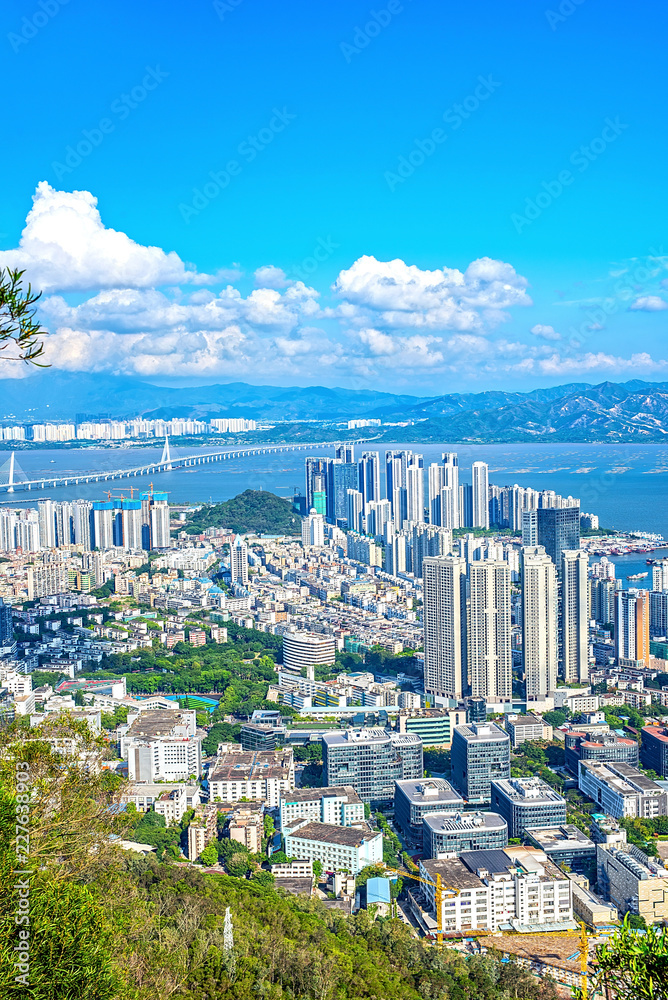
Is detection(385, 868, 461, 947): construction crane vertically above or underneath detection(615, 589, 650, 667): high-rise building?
underneath

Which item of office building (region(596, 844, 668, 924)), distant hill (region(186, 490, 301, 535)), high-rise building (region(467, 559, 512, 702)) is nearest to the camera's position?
office building (region(596, 844, 668, 924))

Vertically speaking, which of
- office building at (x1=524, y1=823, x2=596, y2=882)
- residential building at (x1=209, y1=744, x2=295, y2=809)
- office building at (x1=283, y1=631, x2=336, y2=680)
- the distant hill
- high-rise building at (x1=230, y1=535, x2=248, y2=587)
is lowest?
office building at (x1=524, y1=823, x2=596, y2=882)

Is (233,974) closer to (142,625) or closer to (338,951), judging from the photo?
(338,951)

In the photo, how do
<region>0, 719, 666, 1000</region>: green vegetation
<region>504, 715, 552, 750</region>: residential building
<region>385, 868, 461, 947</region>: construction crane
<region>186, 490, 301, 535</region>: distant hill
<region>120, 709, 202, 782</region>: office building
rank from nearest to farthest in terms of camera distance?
<region>0, 719, 666, 1000</region>: green vegetation → <region>385, 868, 461, 947</region>: construction crane → <region>120, 709, 202, 782</region>: office building → <region>504, 715, 552, 750</region>: residential building → <region>186, 490, 301, 535</region>: distant hill

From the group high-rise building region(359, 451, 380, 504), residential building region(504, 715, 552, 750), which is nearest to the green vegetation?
residential building region(504, 715, 552, 750)

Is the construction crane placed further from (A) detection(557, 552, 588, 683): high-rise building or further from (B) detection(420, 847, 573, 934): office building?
(A) detection(557, 552, 588, 683): high-rise building

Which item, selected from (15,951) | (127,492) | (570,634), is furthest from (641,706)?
(127,492)

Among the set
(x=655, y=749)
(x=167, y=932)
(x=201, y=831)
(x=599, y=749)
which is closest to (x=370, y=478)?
(x=655, y=749)
